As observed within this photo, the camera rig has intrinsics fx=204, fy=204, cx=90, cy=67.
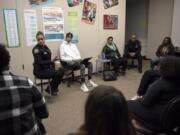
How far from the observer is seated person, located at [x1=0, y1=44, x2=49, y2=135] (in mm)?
1299

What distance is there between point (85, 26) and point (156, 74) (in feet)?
9.82

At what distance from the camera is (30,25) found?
4484 millimetres

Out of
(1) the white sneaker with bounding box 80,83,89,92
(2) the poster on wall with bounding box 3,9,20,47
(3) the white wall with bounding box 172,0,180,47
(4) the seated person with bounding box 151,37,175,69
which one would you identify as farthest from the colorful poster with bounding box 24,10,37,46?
(3) the white wall with bounding box 172,0,180,47

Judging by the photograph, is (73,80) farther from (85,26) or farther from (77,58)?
(85,26)

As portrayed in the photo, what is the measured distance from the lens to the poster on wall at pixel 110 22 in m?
5.80

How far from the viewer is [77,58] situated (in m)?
4.88

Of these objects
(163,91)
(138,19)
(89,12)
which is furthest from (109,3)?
(163,91)

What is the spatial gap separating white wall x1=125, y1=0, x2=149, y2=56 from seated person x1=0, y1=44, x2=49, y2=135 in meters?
6.94

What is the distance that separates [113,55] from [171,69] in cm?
370

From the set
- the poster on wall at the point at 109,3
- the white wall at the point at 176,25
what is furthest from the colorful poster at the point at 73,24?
the white wall at the point at 176,25

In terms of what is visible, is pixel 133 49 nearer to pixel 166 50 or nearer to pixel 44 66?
pixel 166 50

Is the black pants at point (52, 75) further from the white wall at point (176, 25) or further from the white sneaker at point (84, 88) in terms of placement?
the white wall at point (176, 25)

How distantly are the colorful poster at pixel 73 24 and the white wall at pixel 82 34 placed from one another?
96 millimetres

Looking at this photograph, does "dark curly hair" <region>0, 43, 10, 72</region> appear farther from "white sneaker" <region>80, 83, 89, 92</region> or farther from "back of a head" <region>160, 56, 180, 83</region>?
"white sneaker" <region>80, 83, 89, 92</region>
